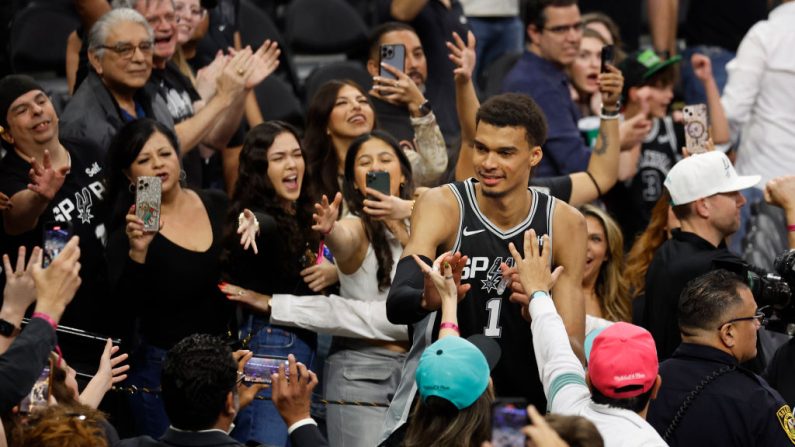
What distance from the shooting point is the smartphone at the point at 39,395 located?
178 inches

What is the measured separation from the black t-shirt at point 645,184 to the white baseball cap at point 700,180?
1.96 m

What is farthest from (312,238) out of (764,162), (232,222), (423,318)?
(764,162)

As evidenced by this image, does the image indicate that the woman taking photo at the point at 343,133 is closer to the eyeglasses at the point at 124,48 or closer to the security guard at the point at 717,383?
the eyeglasses at the point at 124,48

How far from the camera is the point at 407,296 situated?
502 cm

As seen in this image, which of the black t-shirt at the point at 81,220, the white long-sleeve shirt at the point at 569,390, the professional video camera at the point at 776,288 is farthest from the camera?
the black t-shirt at the point at 81,220

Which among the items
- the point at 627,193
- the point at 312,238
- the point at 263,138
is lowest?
the point at 627,193

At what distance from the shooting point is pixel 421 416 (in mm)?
4316

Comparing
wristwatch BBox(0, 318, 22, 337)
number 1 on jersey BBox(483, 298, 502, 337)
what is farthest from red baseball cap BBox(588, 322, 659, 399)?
wristwatch BBox(0, 318, 22, 337)

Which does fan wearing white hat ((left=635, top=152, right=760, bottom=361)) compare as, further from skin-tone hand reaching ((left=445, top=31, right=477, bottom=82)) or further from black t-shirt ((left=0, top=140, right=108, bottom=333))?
black t-shirt ((left=0, top=140, right=108, bottom=333))

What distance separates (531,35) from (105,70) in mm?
2729

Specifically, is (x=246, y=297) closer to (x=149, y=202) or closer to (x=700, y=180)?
(x=149, y=202)

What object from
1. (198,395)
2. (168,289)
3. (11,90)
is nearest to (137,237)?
(168,289)

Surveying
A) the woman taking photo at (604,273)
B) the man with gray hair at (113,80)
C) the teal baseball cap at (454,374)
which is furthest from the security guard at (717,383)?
the man with gray hair at (113,80)

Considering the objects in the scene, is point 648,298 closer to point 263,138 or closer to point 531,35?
point 263,138
